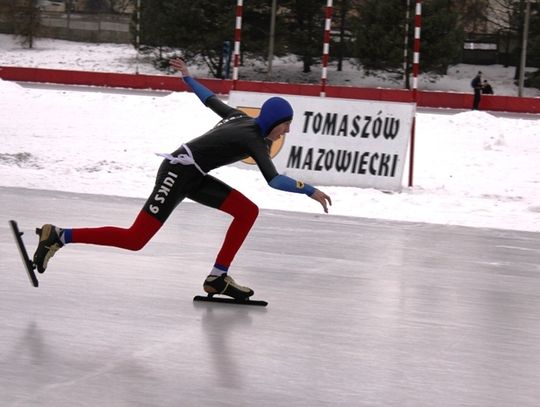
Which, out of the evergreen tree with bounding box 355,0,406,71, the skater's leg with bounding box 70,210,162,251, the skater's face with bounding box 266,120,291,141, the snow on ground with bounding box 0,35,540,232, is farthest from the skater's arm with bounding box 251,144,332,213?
the evergreen tree with bounding box 355,0,406,71

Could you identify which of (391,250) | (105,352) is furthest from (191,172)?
(391,250)

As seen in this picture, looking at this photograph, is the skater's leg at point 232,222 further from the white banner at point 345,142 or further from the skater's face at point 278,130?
the white banner at point 345,142

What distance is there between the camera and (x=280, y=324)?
241 inches

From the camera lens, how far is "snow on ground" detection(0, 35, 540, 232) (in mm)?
12805

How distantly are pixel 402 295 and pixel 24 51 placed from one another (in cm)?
4940

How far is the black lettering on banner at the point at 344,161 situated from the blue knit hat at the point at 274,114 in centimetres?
770

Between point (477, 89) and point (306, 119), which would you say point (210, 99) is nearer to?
point (306, 119)

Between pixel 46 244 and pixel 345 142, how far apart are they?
8.07 meters

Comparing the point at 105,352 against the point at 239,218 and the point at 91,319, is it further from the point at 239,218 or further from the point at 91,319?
the point at 239,218

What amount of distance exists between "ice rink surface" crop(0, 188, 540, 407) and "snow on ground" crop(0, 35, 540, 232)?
2.63m

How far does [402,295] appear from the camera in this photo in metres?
7.24

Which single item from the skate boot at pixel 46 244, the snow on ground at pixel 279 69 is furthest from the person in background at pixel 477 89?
the skate boot at pixel 46 244

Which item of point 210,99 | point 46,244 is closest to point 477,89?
point 210,99

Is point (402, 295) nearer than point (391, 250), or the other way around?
point (402, 295)
